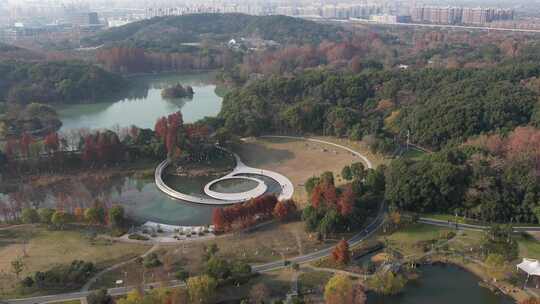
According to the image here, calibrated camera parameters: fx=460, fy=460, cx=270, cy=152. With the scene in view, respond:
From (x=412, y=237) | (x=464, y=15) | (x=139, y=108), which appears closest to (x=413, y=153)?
(x=412, y=237)

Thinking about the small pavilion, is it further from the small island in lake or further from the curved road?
the small island in lake

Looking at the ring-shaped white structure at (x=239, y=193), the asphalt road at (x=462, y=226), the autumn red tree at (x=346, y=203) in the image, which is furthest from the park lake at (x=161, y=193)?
the autumn red tree at (x=346, y=203)

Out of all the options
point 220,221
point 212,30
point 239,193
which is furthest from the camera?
point 212,30

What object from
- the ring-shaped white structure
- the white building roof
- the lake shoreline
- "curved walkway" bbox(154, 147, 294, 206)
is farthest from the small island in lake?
the white building roof

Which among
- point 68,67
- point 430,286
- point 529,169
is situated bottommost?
point 430,286

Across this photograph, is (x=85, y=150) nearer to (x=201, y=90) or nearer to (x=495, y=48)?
(x=201, y=90)

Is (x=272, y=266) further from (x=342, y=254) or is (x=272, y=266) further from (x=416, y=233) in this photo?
(x=416, y=233)

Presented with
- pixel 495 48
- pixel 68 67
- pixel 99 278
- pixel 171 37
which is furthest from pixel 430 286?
pixel 171 37
